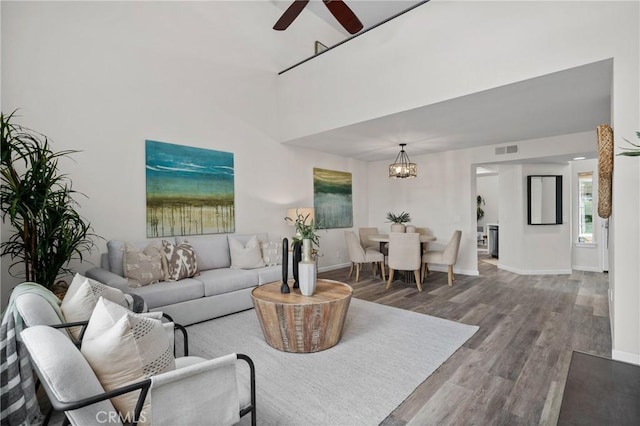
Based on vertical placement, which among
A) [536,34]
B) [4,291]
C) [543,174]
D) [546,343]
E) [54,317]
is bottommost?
[546,343]

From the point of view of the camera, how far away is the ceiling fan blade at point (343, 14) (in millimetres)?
2816

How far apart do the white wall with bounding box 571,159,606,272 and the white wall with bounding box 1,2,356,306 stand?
5926 mm

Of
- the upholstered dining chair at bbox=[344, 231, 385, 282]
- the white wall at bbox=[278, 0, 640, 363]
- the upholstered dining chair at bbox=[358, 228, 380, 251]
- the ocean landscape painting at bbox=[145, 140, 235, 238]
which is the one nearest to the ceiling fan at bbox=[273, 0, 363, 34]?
the white wall at bbox=[278, 0, 640, 363]

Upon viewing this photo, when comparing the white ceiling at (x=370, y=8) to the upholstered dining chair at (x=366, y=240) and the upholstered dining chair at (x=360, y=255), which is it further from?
the upholstered dining chair at (x=360, y=255)

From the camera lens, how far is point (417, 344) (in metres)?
2.86

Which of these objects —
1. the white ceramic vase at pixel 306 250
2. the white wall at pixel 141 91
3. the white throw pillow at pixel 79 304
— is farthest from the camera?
the white wall at pixel 141 91

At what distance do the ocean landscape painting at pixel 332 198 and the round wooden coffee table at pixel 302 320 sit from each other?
3.37 meters

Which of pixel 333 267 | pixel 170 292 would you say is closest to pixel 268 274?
pixel 170 292

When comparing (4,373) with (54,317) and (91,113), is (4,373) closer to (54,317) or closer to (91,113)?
(54,317)

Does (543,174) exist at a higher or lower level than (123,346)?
higher

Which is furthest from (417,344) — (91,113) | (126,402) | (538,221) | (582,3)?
(538,221)

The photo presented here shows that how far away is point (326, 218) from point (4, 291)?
4.76 m

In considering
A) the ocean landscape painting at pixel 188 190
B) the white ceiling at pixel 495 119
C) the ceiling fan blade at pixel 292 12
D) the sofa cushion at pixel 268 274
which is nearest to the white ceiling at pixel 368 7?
the white ceiling at pixel 495 119

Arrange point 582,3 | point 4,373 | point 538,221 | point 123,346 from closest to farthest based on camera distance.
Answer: point 123,346
point 4,373
point 582,3
point 538,221
